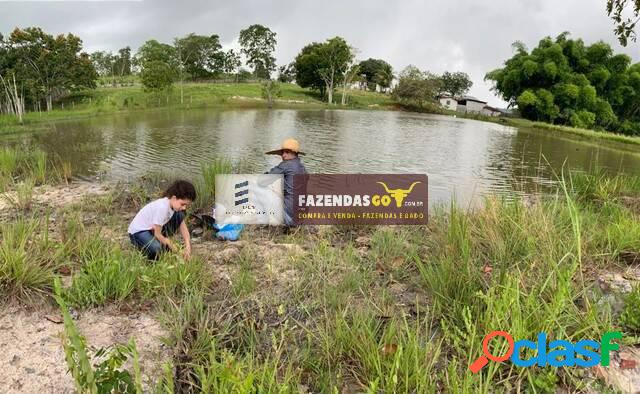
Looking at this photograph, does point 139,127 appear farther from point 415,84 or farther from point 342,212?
point 415,84

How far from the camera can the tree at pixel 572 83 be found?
43.3m

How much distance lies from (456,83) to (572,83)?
5409 centimetres

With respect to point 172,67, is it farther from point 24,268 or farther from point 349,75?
point 24,268

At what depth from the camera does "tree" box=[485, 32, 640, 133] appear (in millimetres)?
43281

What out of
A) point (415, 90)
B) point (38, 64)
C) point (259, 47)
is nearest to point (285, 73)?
point (259, 47)

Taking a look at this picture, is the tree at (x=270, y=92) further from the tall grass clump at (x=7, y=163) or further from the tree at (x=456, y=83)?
the tree at (x=456, y=83)

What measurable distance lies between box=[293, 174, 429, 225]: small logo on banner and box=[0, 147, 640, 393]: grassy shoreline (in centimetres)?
85

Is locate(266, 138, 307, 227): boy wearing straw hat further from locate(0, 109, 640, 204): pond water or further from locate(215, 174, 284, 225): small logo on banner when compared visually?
locate(0, 109, 640, 204): pond water

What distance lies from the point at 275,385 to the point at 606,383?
1858mm

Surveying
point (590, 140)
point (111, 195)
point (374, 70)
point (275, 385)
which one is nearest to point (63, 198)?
point (111, 195)

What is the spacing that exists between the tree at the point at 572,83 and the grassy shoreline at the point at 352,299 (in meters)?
46.5

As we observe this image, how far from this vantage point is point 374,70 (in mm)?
89375

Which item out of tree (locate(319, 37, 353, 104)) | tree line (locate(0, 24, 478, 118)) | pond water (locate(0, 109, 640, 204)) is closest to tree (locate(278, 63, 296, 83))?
tree line (locate(0, 24, 478, 118))

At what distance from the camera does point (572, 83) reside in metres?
44.0
